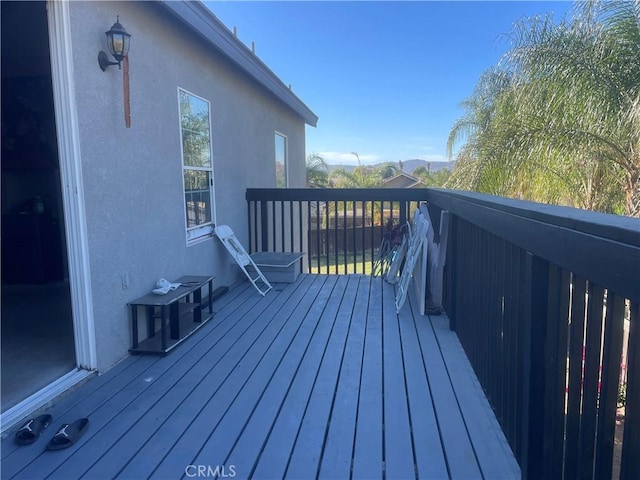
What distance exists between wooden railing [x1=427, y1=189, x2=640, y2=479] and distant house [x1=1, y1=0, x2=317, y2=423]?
7.36 feet

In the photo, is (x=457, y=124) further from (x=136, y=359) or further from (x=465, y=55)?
(x=136, y=359)

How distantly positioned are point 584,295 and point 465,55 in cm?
2093

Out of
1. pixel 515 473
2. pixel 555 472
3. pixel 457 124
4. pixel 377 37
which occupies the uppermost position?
pixel 377 37

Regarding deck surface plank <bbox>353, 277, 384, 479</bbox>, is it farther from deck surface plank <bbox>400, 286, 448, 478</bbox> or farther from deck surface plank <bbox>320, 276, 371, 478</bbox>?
deck surface plank <bbox>400, 286, 448, 478</bbox>

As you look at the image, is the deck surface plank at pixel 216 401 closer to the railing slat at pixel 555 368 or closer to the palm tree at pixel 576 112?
the railing slat at pixel 555 368

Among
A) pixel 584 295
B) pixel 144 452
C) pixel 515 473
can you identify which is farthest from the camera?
pixel 144 452

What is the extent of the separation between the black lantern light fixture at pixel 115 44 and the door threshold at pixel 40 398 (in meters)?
1.86

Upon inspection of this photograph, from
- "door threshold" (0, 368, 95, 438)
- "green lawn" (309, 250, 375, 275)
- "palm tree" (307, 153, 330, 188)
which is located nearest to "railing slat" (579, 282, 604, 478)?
"door threshold" (0, 368, 95, 438)

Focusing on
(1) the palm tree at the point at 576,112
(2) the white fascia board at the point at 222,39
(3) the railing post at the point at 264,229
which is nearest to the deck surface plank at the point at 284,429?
(2) the white fascia board at the point at 222,39

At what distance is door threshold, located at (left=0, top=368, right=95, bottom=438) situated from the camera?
7.03 ft

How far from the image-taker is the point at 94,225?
2.76m

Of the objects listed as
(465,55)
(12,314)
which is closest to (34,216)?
(12,314)

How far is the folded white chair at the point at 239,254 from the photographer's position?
4824 millimetres

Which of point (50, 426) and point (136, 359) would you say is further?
point (136, 359)
